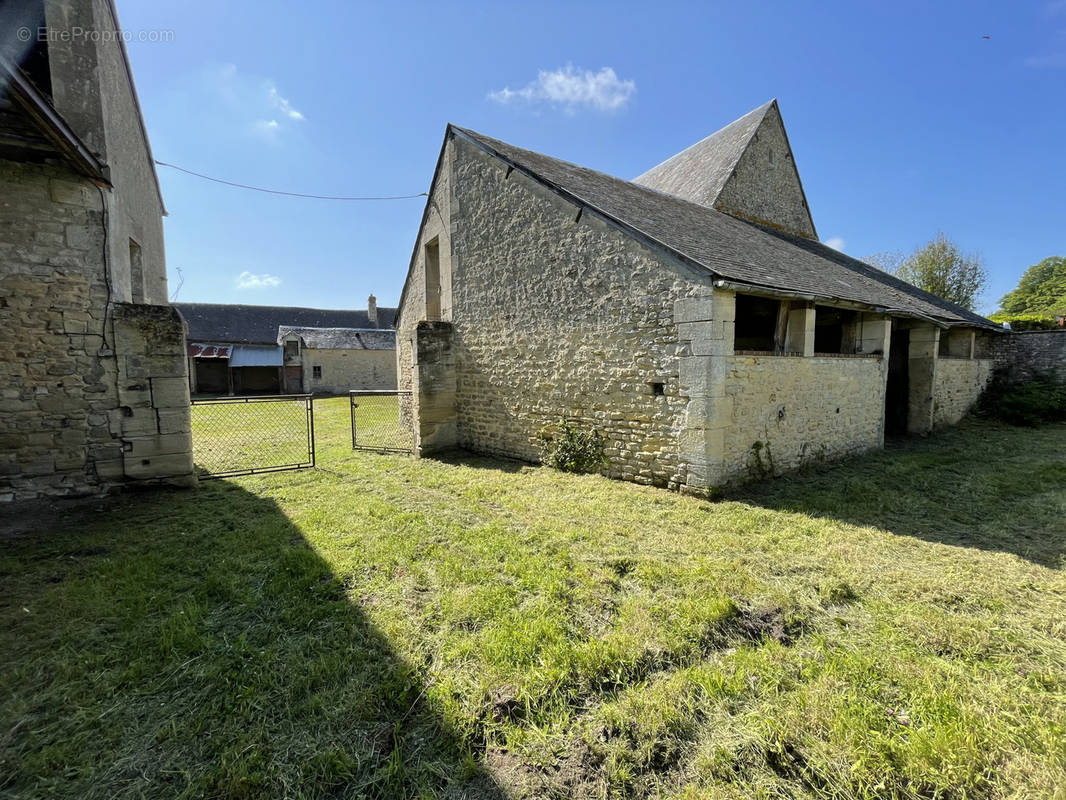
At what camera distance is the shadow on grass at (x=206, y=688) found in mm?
2006

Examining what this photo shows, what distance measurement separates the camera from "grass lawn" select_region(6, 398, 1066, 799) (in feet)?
6.67

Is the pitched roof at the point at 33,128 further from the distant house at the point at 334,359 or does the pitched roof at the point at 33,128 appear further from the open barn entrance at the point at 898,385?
the distant house at the point at 334,359

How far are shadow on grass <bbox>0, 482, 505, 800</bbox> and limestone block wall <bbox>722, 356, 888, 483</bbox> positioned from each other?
516 cm

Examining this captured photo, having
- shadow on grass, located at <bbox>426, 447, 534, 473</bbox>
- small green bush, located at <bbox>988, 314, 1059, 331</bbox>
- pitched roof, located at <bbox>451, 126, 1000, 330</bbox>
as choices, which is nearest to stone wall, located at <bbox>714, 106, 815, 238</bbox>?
pitched roof, located at <bbox>451, 126, 1000, 330</bbox>

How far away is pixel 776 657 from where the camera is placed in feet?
9.06

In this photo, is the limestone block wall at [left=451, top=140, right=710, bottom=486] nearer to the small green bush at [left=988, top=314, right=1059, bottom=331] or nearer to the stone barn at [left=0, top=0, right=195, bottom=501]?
the stone barn at [left=0, top=0, right=195, bottom=501]

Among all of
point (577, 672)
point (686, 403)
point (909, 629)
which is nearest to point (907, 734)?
point (909, 629)

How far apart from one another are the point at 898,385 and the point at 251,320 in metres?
37.7

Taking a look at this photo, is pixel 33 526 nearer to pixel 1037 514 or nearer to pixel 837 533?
pixel 837 533

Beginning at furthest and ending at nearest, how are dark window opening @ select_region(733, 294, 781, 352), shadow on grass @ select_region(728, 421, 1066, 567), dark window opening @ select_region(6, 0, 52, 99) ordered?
dark window opening @ select_region(733, 294, 781, 352) < dark window opening @ select_region(6, 0, 52, 99) < shadow on grass @ select_region(728, 421, 1066, 567)

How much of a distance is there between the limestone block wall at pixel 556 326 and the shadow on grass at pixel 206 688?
4.54 metres

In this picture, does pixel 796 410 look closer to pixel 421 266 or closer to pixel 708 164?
pixel 421 266

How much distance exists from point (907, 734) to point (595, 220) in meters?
6.54

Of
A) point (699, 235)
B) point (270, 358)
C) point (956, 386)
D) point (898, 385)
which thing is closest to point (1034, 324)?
point (956, 386)
